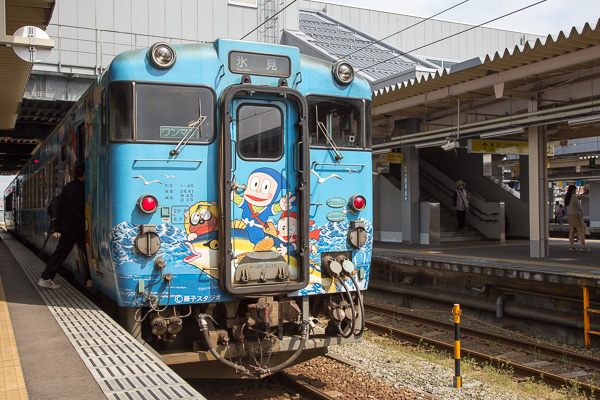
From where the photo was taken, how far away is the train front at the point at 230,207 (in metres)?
5.67

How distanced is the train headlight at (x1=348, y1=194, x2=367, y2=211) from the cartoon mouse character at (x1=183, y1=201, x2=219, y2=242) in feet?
5.17

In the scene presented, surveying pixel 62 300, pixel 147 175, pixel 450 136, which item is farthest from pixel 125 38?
pixel 147 175

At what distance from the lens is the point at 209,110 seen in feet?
19.6

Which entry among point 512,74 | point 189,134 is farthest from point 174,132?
point 512,74

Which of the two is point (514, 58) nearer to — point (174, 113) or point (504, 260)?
point (504, 260)

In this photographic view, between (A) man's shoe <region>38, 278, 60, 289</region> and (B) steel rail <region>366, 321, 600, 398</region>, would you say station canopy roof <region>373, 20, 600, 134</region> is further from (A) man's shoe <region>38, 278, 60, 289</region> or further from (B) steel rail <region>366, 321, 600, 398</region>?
(A) man's shoe <region>38, 278, 60, 289</region>

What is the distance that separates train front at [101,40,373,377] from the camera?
18.6 ft

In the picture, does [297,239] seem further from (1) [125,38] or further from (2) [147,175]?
(1) [125,38]

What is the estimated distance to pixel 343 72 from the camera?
6652 millimetres

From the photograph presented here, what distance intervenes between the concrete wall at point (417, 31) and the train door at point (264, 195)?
3741 cm

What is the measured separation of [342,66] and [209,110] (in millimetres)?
1669

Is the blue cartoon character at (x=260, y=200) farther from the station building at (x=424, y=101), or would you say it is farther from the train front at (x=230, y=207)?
the station building at (x=424, y=101)

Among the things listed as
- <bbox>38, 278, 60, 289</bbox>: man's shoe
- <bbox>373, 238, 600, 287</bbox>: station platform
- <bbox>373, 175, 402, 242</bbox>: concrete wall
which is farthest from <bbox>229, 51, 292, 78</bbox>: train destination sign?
<bbox>373, 175, 402, 242</bbox>: concrete wall

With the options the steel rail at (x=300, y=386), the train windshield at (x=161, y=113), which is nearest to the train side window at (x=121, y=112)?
the train windshield at (x=161, y=113)
